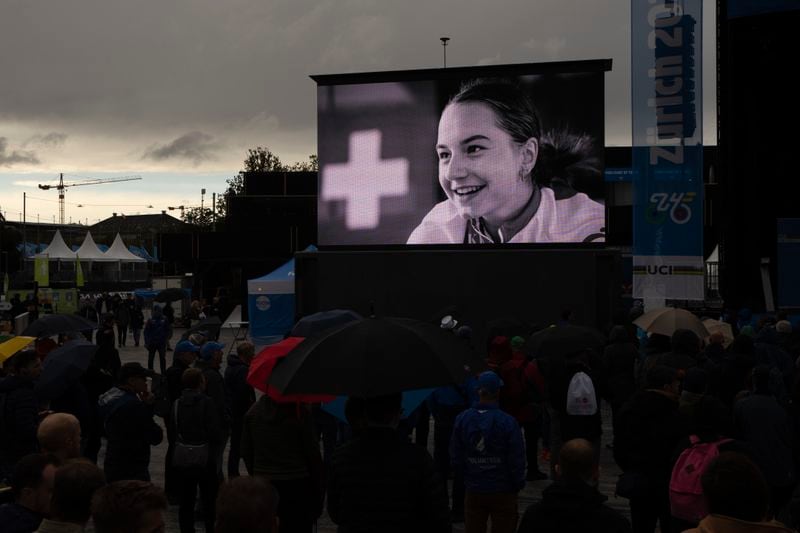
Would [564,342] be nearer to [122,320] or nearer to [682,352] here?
[682,352]

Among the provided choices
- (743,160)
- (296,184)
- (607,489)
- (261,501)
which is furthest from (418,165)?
(296,184)

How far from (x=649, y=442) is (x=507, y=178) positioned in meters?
18.1

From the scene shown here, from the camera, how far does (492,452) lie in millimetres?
7316

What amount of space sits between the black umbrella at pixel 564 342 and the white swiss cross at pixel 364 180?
50.6 feet

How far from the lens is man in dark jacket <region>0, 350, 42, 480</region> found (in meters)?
8.19

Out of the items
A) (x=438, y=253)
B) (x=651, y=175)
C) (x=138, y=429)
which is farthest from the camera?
(x=438, y=253)

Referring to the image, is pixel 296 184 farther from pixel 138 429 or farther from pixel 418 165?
pixel 138 429

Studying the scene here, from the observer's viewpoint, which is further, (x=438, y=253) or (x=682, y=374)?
(x=438, y=253)

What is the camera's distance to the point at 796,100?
26.7 m

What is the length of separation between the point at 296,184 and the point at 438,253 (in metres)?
37.1

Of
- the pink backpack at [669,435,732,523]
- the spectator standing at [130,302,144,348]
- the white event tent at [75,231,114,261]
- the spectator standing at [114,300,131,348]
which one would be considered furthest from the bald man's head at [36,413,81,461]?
the white event tent at [75,231,114,261]

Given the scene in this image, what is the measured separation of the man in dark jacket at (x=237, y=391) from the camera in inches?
427

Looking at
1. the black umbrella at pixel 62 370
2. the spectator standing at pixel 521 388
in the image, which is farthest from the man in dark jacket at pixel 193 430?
the spectator standing at pixel 521 388

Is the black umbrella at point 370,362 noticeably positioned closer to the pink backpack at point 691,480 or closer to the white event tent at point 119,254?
the pink backpack at point 691,480
